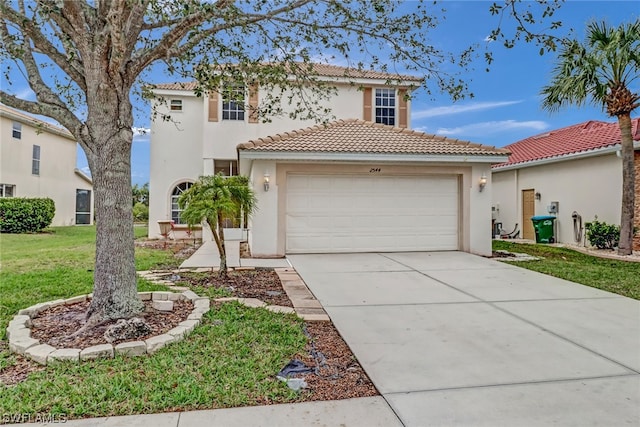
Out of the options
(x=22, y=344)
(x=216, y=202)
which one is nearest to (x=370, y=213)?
(x=216, y=202)

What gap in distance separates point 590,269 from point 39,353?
10671mm

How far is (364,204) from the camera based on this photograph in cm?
1166

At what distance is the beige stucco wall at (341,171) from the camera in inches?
429

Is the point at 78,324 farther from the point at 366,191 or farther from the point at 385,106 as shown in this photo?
the point at 385,106

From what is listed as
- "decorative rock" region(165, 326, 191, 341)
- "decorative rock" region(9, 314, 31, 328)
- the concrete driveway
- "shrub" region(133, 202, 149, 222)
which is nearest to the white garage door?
the concrete driveway

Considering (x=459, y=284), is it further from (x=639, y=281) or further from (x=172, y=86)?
(x=172, y=86)

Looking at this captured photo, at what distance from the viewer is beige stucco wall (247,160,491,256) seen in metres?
10.9

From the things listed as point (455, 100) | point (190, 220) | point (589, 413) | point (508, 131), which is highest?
point (508, 131)

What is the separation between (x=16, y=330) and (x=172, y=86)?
15032 mm

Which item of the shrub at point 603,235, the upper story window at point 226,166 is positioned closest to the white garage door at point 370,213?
the shrub at point 603,235

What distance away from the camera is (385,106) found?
1767 cm

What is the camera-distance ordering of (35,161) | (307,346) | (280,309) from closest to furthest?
(307,346)
(280,309)
(35,161)

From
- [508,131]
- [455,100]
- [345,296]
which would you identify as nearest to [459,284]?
[345,296]

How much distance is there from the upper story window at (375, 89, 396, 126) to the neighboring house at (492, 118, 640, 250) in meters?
5.67
